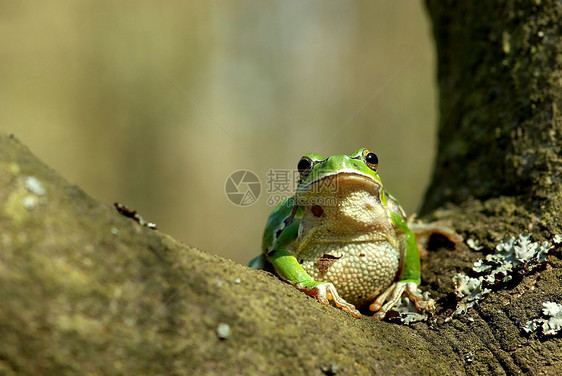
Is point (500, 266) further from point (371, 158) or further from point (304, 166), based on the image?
point (304, 166)

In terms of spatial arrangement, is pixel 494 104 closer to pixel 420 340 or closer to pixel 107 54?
pixel 420 340

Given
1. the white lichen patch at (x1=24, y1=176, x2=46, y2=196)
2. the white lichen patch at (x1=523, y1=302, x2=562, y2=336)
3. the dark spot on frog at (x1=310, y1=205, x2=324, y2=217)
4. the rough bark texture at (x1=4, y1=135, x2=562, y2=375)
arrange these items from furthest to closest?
1. the dark spot on frog at (x1=310, y1=205, x2=324, y2=217)
2. the white lichen patch at (x1=523, y1=302, x2=562, y2=336)
3. the white lichen patch at (x1=24, y1=176, x2=46, y2=196)
4. the rough bark texture at (x1=4, y1=135, x2=562, y2=375)

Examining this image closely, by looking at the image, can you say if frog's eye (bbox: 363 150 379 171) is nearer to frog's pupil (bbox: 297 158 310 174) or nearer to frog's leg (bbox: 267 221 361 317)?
A: frog's pupil (bbox: 297 158 310 174)

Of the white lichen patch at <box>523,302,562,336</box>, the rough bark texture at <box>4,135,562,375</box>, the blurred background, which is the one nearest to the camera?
the rough bark texture at <box>4,135,562,375</box>

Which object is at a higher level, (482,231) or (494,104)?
(494,104)

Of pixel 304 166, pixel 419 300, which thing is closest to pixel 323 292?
pixel 419 300

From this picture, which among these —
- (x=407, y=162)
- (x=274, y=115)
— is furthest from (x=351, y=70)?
(x=407, y=162)

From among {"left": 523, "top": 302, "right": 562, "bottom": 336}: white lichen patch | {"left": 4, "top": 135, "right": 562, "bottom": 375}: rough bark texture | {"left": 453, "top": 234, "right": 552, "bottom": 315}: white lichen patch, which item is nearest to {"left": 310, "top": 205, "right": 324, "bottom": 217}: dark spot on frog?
{"left": 4, "top": 135, "right": 562, "bottom": 375}: rough bark texture

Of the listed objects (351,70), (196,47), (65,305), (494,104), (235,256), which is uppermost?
(494,104)
